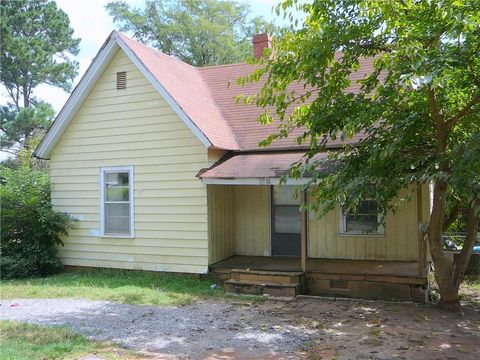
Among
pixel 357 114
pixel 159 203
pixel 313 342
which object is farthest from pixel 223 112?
pixel 313 342

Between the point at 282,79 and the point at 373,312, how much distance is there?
4.26 metres

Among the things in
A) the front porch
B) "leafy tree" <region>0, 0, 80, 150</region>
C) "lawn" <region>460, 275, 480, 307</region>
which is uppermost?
"leafy tree" <region>0, 0, 80, 150</region>

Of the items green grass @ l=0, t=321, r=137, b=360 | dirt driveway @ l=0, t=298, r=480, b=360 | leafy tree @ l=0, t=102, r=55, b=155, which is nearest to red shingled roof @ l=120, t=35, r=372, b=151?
dirt driveway @ l=0, t=298, r=480, b=360

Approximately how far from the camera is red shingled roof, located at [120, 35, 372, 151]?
34.8 ft

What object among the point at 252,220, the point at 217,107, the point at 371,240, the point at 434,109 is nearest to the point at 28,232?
the point at 252,220

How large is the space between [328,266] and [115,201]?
5.37 meters

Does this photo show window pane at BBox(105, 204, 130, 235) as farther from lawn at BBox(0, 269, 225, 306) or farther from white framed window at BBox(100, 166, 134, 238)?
lawn at BBox(0, 269, 225, 306)

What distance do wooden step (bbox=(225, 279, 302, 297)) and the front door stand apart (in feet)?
7.31

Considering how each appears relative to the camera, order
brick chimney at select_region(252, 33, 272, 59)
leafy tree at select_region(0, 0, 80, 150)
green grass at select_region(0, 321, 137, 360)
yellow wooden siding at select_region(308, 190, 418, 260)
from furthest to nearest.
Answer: leafy tree at select_region(0, 0, 80, 150) → brick chimney at select_region(252, 33, 272, 59) → yellow wooden siding at select_region(308, 190, 418, 260) → green grass at select_region(0, 321, 137, 360)

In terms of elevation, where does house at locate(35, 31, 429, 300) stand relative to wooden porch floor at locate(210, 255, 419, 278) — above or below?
above

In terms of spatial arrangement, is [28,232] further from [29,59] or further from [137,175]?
[29,59]

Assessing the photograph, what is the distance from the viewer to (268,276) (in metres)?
9.42

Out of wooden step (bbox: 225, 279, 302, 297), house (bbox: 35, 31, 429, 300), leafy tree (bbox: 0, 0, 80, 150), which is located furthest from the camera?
leafy tree (bbox: 0, 0, 80, 150)

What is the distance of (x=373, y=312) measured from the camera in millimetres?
7895
